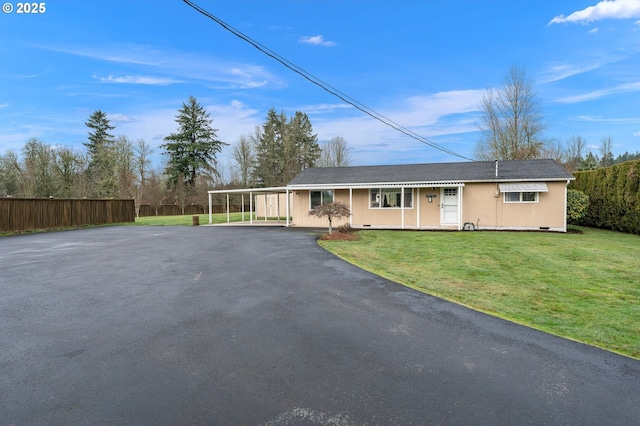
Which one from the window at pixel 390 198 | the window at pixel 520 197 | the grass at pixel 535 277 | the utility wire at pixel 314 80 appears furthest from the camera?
the window at pixel 390 198

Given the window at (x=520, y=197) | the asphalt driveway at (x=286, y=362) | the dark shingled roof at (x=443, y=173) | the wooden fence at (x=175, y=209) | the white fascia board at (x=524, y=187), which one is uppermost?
the dark shingled roof at (x=443, y=173)

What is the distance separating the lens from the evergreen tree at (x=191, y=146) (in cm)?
4306

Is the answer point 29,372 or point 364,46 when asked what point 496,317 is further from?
point 364,46

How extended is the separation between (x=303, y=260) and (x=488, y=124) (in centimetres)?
2728

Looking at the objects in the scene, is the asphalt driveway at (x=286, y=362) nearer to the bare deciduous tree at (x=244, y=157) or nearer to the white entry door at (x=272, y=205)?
the white entry door at (x=272, y=205)

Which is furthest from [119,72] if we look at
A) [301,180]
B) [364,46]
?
[364,46]

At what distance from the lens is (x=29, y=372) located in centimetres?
294

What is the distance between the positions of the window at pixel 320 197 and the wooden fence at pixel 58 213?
1531 centimetres

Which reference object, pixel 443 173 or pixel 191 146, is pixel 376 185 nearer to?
pixel 443 173

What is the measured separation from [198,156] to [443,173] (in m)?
35.5

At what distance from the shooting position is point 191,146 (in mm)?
42969

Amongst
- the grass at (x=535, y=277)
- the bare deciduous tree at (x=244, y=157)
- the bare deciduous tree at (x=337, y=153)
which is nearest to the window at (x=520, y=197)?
the grass at (x=535, y=277)

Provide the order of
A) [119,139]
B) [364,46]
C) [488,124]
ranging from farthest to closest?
[119,139] → [488,124] → [364,46]

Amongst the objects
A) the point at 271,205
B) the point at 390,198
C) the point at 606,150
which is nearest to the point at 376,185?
the point at 390,198
